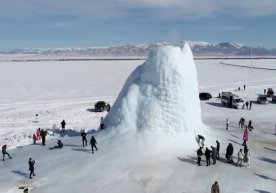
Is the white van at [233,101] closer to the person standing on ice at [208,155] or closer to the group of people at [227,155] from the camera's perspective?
the group of people at [227,155]

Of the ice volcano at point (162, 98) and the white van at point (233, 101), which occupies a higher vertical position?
the ice volcano at point (162, 98)

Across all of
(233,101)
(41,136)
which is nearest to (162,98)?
(41,136)

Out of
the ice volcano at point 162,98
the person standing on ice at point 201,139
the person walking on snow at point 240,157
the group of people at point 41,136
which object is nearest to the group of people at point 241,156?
the person walking on snow at point 240,157

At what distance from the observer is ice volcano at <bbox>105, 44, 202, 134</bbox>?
25359 millimetres

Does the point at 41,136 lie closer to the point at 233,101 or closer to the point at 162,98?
the point at 162,98

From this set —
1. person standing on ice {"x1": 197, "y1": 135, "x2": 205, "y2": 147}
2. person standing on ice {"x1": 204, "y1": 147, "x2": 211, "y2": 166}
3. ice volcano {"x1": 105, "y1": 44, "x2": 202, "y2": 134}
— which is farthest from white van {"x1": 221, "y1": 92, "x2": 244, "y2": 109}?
person standing on ice {"x1": 204, "y1": 147, "x2": 211, "y2": 166}

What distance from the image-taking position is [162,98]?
2559cm

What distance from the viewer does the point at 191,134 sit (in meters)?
25.9

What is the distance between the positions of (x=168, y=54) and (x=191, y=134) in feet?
18.3

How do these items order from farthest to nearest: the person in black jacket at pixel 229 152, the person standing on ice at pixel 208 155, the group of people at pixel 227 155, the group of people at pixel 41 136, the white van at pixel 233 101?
1. the white van at pixel 233 101
2. the group of people at pixel 41 136
3. the person in black jacket at pixel 229 152
4. the group of people at pixel 227 155
5. the person standing on ice at pixel 208 155

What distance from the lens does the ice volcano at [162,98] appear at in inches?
998

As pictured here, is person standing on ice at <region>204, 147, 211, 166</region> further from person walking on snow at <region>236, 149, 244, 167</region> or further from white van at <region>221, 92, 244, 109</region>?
white van at <region>221, 92, 244, 109</region>

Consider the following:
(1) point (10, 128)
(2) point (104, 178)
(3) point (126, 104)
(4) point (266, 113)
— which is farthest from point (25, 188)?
(4) point (266, 113)

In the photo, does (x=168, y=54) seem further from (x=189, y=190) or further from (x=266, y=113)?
(x=266, y=113)
